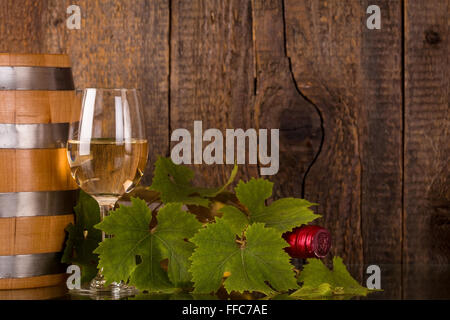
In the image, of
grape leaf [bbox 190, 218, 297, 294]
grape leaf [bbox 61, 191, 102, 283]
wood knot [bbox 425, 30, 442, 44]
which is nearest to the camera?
grape leaf [bbox 190, 218, 297, 294]

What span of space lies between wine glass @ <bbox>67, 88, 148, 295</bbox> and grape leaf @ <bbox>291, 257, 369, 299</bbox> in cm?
26

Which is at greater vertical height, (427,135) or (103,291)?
(427,135)

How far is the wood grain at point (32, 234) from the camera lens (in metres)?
0.95

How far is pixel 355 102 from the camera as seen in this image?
1344 mm

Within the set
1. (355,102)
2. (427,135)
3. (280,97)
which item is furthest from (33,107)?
(427,135)

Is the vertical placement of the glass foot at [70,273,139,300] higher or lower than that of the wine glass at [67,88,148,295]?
lower

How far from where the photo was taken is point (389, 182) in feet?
4.43

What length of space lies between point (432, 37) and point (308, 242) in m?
0.63

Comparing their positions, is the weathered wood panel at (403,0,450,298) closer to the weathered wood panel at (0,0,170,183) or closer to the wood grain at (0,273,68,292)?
the weathered wood panel at (0,0,170,183)

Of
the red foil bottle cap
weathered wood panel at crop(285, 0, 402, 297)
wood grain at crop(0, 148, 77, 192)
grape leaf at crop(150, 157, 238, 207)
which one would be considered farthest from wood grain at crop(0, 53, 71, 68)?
weathered wood panel at crop(285, 0, 402, 297)

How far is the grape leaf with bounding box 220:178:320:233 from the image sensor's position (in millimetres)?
962

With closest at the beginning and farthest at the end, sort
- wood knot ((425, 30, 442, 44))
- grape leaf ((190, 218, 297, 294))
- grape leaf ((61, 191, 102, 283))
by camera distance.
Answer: grape leaf ((190, 218, 297, 294))
grape leaf ((61, 191, 102, 283))
wood knot ((425, 30, 442, 44))

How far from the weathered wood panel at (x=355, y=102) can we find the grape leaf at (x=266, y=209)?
0.38 m

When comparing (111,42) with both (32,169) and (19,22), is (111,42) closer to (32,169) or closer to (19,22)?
(19,22)
